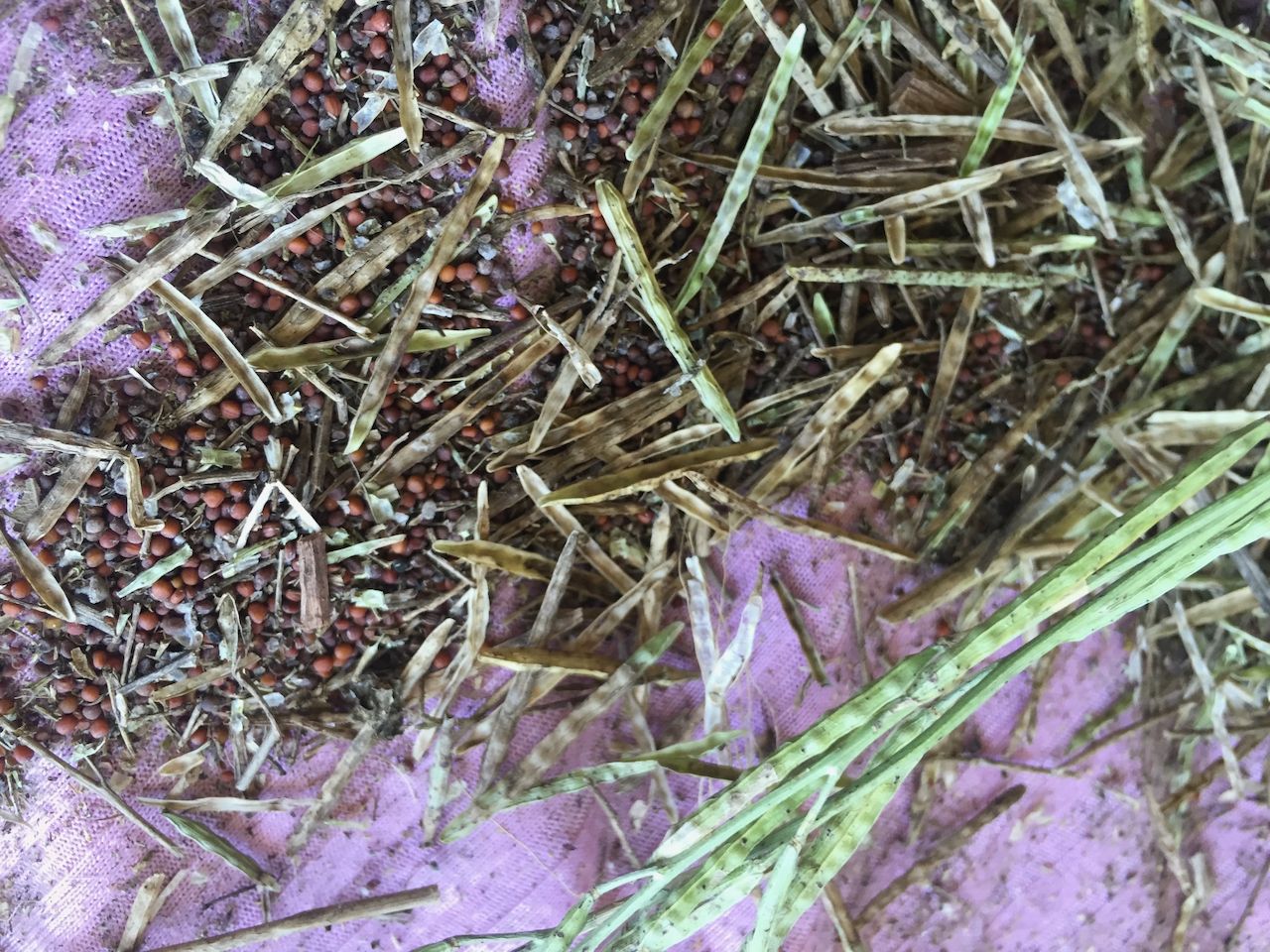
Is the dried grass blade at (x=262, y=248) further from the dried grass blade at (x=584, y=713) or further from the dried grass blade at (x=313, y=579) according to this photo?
the dried grass blade at (x=584, y=713)

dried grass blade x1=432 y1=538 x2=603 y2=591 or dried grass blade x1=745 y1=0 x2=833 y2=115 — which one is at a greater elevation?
dried grass blade x1=745 y1=0 x2=833 y2=115

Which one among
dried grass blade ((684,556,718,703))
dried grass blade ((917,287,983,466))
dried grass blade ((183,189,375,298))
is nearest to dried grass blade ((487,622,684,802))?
dried grass blade ((684,556,718,703))

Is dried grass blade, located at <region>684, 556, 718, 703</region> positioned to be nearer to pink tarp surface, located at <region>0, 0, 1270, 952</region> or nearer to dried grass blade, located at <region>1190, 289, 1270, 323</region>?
pink tarp surface, located at <region>0, 0, 1270, 952</region>

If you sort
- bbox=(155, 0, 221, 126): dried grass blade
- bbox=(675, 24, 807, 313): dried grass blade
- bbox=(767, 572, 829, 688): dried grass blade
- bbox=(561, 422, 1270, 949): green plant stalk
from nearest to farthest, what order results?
bbox=(561, 422, 1270, 949): green plant stalk < bbox=(155, 0, 221, 126): dried grass blade < bbox=(675, 24, 807, 313): dried grass blade < bbox=(767, 572, 829, 688): dried grass blade

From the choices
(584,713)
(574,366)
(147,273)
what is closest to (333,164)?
(147,273)

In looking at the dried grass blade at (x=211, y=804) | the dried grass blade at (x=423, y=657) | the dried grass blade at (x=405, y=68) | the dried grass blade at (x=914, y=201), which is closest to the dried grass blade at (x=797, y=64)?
the dried grass blade at (x=914, y=201)

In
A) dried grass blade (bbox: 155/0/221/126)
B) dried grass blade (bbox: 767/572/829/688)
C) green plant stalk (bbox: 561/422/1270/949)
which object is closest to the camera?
green plant stalk (bbox: 561/422/1270/949)
